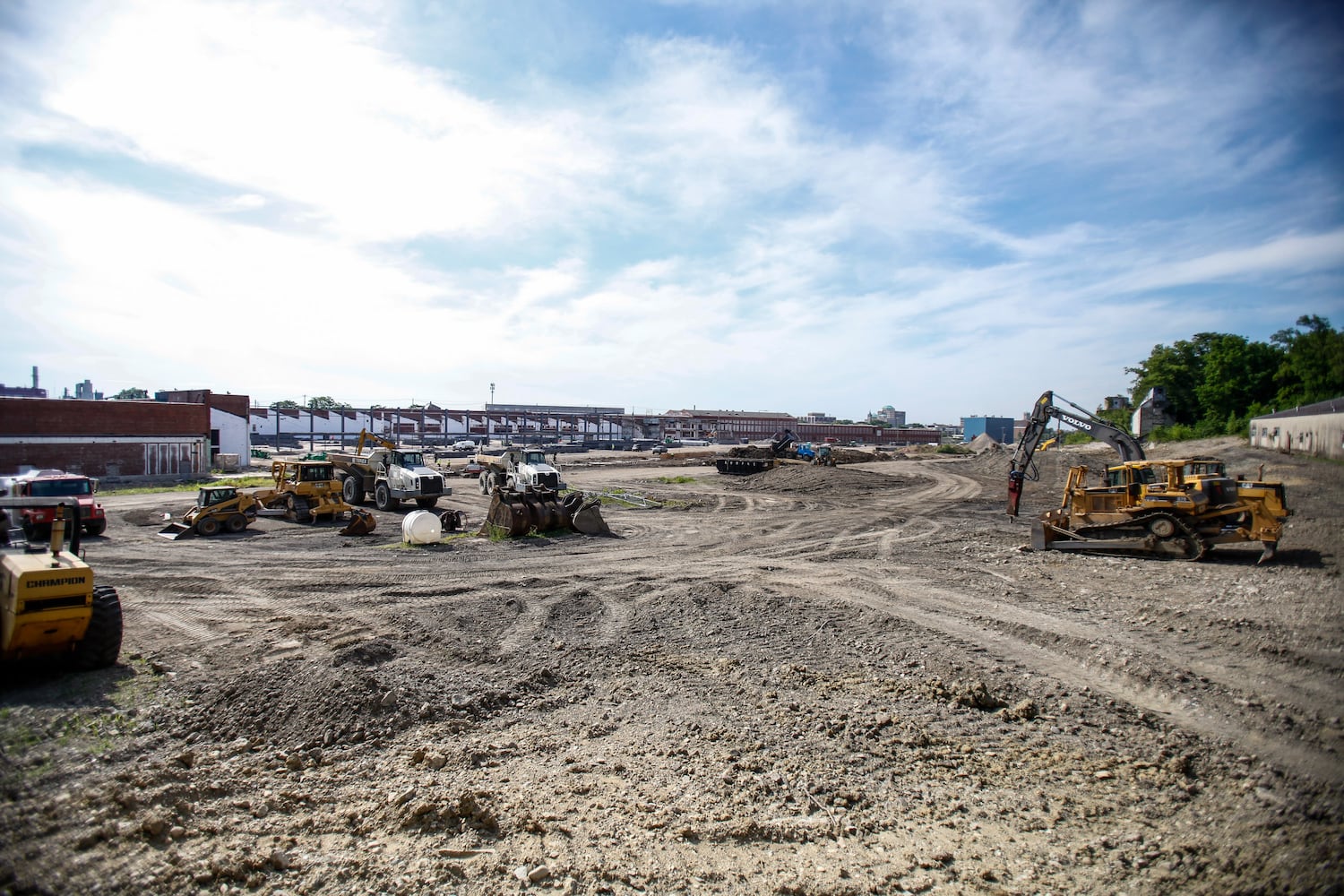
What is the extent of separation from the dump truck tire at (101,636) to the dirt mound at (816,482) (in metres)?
28.3

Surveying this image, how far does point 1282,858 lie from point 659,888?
3726 mm

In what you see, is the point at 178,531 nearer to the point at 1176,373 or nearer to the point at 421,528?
the point at 421,528

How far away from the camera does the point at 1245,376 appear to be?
17984 millimetres

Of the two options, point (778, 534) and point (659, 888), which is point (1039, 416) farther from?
point (659, 888)

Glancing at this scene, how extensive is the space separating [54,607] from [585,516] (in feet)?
43.6

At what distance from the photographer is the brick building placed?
928 inches

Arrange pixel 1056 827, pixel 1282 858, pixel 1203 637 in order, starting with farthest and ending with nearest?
pixel 1203 637 → pixel 1056 827 → pixel 1282 858

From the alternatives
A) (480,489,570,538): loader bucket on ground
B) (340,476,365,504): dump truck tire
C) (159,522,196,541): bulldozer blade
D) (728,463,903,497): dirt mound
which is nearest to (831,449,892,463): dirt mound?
(728,463,903,497): dirt mound

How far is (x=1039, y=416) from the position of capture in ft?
68.1

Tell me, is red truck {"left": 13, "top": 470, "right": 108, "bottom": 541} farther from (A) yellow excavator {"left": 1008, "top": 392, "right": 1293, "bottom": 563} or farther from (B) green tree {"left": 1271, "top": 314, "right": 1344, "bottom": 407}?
(A) yellow excavator {"left": 1008, "top": 392, "right": 1293, "bottom": 563}

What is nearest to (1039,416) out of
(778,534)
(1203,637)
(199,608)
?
(778,534)

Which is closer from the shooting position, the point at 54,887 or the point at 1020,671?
the point at 54,887

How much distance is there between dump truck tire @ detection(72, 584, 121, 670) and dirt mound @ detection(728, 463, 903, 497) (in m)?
28.3

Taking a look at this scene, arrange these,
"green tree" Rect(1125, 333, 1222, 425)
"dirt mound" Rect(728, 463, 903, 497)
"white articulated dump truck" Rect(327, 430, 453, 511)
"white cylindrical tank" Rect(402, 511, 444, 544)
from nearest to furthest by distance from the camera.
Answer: "white cylindrical tank" Rect(402, 511, 444, 544)
"white articulated dump truck" Rect(327, 430, 453, 511)
"dirt mound" Rect(728, 463, 903, 497)
"green tree" Rect(1125, 333, 1222, 425)
